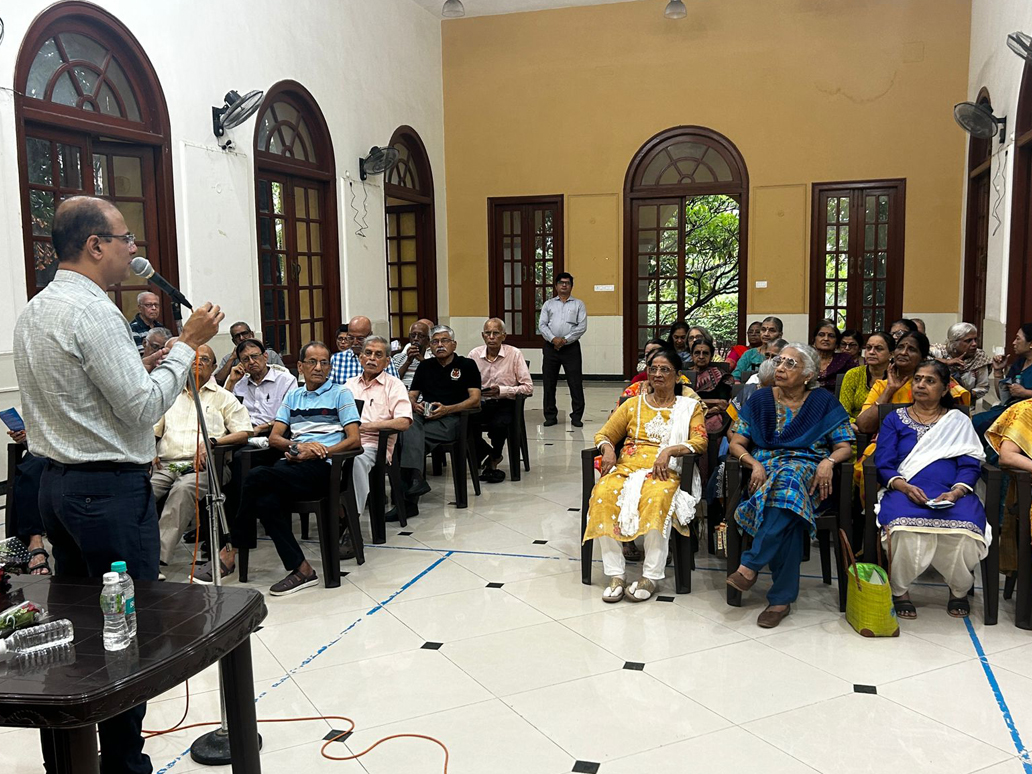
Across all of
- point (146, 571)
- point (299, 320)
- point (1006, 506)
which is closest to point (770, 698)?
point (1006, 506)

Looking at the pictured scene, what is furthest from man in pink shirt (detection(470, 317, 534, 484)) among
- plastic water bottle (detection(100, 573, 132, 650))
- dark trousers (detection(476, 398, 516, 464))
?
plastic water bottle (detection(100, 573, 132, 650))

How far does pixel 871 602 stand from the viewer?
3.41m

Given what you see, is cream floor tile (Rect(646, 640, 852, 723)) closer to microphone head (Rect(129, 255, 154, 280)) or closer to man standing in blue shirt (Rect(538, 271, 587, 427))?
microphone head (Rect(129, 255, 154, 280))

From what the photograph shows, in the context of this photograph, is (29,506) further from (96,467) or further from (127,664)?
(127,664)

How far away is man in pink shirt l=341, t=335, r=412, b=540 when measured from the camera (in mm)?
4898

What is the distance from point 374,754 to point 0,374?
13.8ft

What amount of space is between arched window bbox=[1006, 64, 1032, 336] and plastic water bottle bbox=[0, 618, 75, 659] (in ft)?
25.9

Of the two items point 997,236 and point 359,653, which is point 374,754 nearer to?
point 359,653

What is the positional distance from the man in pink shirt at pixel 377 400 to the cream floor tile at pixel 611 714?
2.08 m

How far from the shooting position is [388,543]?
486 cm

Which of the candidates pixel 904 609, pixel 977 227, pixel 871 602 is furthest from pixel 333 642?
pixel 977 227

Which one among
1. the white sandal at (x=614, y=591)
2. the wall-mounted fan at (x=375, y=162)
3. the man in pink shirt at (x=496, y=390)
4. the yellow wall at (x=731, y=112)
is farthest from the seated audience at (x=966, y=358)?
the wall-mounted fan at (x=375, y=162)

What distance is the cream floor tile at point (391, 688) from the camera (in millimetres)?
2914

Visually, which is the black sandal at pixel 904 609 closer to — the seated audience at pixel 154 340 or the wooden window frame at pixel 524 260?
the seated audience at pixel 154 340
